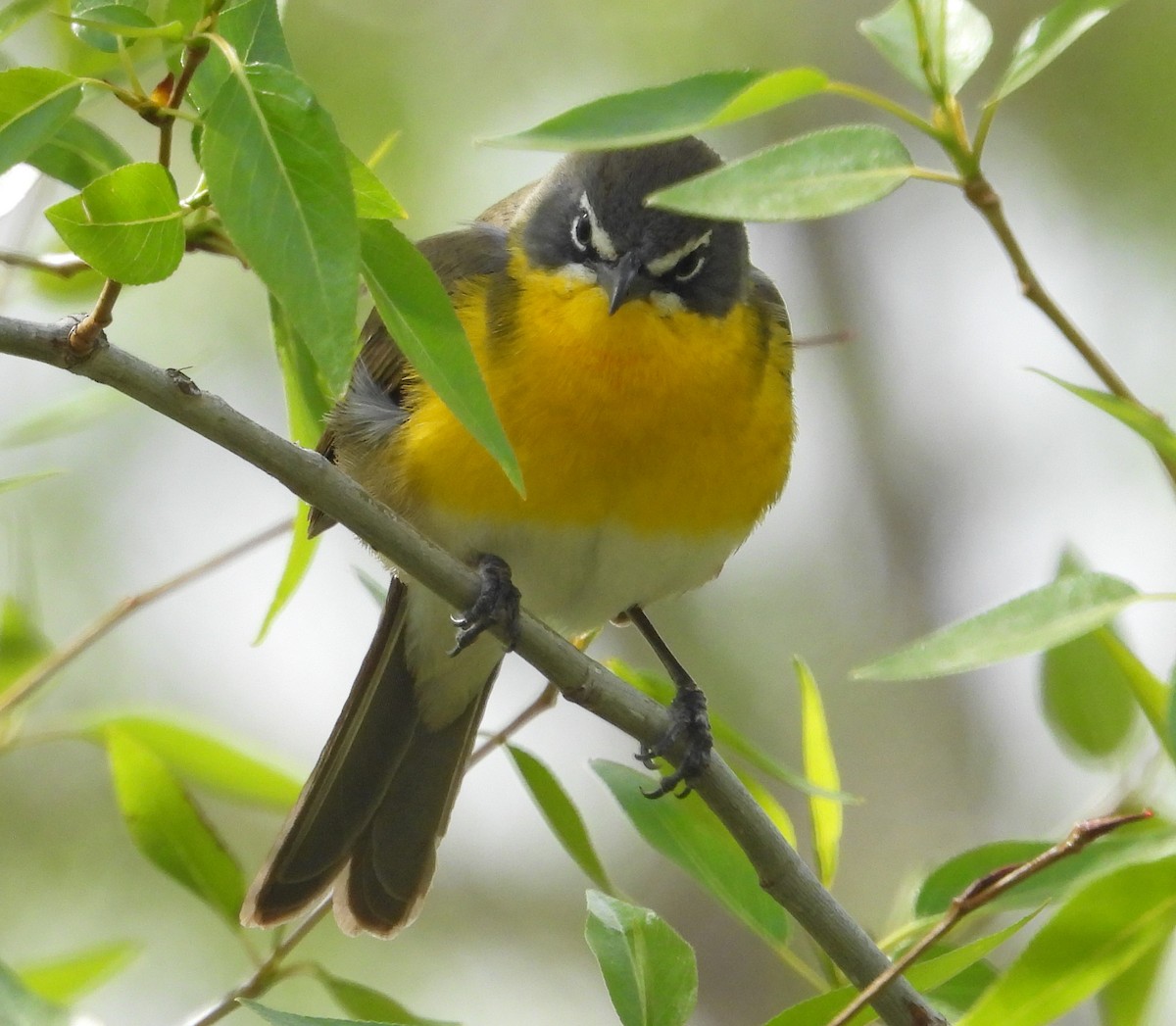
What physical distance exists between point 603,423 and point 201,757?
4.25ft

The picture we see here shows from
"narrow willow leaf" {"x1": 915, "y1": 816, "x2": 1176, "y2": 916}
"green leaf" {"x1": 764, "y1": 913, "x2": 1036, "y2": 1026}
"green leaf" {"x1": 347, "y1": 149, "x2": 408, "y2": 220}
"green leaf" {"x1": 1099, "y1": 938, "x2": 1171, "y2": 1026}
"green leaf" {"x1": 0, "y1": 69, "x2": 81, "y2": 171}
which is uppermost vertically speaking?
"green leaf" {"x1": 0, "y1": 69, "x2": 81, "y2": 171}

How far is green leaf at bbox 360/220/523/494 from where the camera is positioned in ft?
7.30

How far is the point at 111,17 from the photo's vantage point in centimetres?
215

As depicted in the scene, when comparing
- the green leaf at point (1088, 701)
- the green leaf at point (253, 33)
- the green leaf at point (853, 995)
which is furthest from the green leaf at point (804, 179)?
the green leaf at point (1088, 701)

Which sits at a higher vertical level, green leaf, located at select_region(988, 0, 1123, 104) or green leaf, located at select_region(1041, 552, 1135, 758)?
green leaf, located at select_region(988, 0, 1123, 104)

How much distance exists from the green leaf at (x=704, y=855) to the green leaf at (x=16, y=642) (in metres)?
1.40

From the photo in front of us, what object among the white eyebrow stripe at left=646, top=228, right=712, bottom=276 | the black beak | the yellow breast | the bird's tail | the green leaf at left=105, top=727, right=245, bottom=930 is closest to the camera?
the green leaf at left=105, top=727, right=245, bottom=930

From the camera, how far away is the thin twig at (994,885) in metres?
2.11

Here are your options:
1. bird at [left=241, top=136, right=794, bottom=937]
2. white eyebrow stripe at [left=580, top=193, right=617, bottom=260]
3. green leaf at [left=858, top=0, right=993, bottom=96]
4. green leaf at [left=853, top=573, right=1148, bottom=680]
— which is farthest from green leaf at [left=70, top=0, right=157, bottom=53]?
white eyebrow stripe at [left=580, top=193, right=617, bottom=260]

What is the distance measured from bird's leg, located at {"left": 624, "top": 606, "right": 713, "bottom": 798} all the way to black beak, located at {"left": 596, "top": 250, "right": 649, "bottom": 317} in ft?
3.44

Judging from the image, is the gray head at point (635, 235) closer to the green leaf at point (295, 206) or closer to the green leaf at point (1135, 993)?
the green leaf at point (295, 206)

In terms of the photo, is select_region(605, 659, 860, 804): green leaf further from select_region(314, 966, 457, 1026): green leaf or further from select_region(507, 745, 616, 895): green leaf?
select_region(314, 966, 457, 1026): green leaf

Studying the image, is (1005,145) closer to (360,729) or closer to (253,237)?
(360,729)

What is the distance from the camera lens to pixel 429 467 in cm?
405
